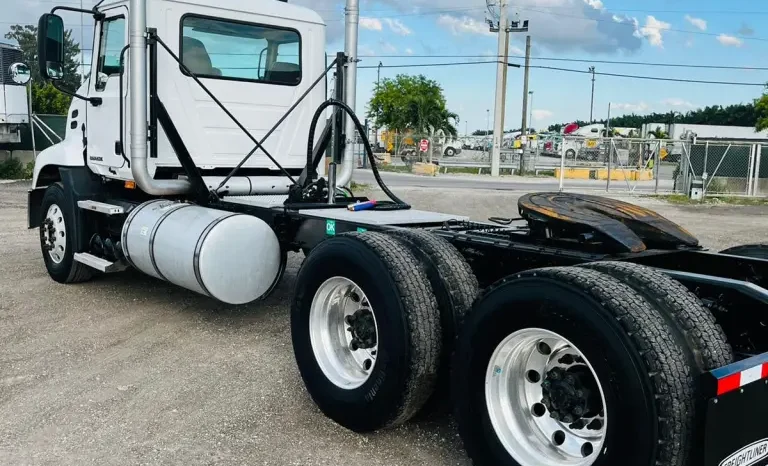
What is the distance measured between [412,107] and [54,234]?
4262 cm

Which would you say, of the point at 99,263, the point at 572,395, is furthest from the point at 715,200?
the point at 572,395

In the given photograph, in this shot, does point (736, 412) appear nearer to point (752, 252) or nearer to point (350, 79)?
point (752, 252)

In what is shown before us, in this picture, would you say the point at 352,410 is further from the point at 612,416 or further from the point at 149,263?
the point at 149,263

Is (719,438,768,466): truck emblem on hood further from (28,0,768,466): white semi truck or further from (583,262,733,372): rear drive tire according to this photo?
(583,262,733,372): rear drive tire

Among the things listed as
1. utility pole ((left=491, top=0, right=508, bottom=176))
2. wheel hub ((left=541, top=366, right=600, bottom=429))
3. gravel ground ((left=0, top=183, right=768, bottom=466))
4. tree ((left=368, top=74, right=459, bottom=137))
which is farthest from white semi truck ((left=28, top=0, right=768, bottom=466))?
tree ((left=368, top=74, right=459, bottom=137))

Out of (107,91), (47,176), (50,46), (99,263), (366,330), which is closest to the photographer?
(366,330)

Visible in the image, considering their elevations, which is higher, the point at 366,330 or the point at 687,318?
the point at 687,318

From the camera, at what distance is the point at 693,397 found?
101 inches

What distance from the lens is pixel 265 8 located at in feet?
23.6

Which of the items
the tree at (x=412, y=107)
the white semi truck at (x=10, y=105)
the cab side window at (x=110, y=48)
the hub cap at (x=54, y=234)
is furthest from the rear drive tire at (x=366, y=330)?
the tree at (x=412, y=107)

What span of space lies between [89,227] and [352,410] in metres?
4.54

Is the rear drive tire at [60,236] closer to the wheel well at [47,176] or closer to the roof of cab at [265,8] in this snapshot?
the wheel well at [47,176]

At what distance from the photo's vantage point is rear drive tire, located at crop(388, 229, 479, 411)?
3.64 meters

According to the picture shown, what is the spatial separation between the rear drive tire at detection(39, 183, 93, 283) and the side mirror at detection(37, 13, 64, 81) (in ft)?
4.20
